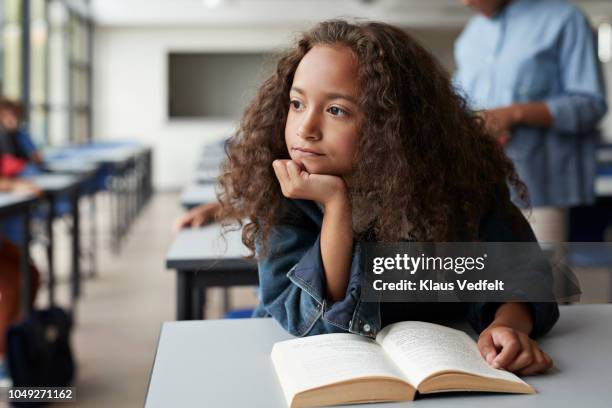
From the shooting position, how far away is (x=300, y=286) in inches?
36.3

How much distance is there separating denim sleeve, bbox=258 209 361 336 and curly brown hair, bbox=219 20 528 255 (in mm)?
30

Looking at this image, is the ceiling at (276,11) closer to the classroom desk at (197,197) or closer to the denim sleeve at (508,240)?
the classroom desk at (197,197)

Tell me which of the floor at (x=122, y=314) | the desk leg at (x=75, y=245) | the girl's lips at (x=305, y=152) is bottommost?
the floor at (x=122, y=314)

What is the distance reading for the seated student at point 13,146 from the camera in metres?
3.88

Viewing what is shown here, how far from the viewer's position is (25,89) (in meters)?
6.45

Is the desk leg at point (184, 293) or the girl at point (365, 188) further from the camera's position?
the desk leg at point (184, 293)

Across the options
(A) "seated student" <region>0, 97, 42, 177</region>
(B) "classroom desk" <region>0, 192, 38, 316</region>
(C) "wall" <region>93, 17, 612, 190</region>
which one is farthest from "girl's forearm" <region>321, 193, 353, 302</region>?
(C) "wall" <region>93, 17, 612, 190</region>

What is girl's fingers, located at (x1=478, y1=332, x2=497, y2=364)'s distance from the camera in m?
0.83

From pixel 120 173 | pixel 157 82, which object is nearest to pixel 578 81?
pixel 120 173

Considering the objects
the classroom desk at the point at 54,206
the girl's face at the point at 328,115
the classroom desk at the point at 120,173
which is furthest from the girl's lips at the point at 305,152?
the classroom desk at the point at 120,173

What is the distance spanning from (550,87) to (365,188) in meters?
1.12

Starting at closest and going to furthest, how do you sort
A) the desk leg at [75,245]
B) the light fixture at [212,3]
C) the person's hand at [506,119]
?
1. the person's hand at [506,119]
2. the desk leg at [75,245]
3. the light fixture at [212,3]

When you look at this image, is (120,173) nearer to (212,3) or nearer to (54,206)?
(54,206)

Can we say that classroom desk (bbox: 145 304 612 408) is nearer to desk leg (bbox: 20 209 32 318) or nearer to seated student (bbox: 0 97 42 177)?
desk leg (bbox: 20 209 32 318)
